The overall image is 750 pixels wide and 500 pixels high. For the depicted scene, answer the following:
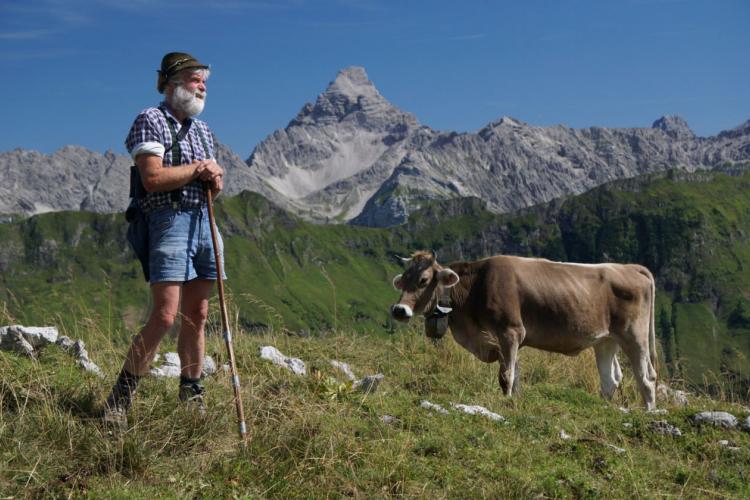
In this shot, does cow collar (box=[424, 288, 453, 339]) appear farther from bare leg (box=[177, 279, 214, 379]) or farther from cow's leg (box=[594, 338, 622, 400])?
bare leg (box=[177, 279, 214, 379])

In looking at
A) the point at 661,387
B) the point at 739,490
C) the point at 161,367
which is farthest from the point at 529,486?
the point at 661,387

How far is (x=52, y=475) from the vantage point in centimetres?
606

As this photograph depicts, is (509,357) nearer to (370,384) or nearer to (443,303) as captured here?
(443,303)

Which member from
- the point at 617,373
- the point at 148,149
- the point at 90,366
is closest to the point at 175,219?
the point at 148,149

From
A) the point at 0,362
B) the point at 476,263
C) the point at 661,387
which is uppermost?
the point at 476,263

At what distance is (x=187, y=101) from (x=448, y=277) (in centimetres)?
602

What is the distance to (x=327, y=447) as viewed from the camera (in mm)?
6754

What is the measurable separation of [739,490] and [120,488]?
18.8 feet

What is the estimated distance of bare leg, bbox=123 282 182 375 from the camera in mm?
7234

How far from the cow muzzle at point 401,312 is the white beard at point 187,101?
17.7 feet

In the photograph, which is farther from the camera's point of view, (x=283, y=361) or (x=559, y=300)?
(x=559, y=300)

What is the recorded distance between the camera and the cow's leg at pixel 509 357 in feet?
37.2

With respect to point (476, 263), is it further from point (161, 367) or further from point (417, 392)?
point (161, 367)

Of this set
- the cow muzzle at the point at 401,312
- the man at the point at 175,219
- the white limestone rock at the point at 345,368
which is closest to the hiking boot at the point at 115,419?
the man at the point at 175,219
